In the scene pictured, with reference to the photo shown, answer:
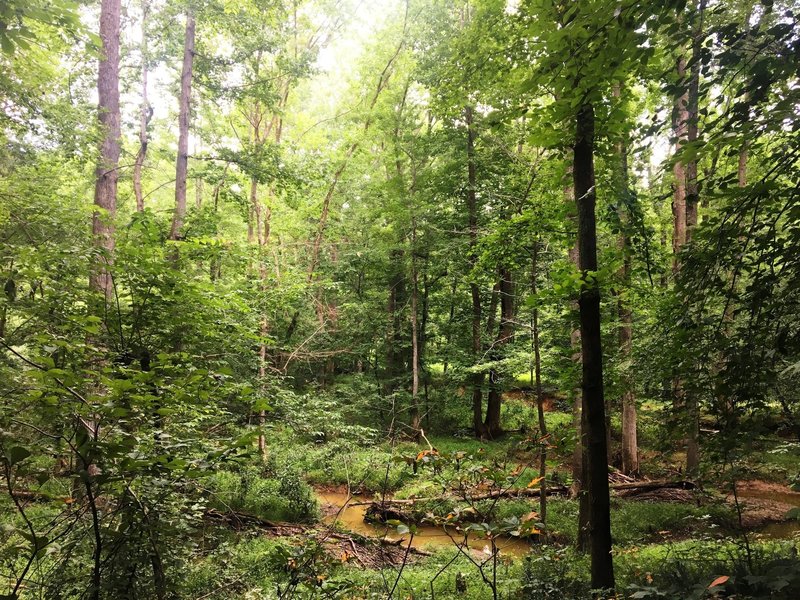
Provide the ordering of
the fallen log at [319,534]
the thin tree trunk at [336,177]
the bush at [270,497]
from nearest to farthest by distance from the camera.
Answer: the fallen log at [319,534]
the bush at [270,497]
the thin tree trunk at [336,177]

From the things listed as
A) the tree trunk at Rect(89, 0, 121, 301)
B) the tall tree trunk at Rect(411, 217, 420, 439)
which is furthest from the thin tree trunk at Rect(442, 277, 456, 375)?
the tree trunk at Rect(89, 0, 121, 301)

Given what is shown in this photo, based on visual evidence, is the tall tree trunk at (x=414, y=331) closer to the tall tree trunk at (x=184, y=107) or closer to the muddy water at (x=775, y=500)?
the tall tree trunk at (x=184, y=107)

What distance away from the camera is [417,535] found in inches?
279

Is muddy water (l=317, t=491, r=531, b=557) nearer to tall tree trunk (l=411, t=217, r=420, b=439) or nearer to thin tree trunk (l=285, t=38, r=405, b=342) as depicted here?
tall tree trunk (l=411, t=217, r=420, b=439)

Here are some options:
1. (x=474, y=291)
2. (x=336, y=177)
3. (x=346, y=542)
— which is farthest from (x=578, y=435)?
(x=336, y=177)

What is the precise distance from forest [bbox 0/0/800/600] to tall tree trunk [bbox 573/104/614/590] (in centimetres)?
3

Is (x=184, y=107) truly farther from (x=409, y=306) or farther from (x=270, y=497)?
(x=409, y=306)

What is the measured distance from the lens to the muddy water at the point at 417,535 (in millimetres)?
8242

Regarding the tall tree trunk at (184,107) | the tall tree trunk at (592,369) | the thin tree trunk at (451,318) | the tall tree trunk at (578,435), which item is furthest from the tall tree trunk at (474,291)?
the tall tree trunk at (592,369)

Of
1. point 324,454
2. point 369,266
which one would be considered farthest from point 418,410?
point 369,266

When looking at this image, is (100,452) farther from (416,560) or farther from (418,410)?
(418,410)

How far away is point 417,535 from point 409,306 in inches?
446

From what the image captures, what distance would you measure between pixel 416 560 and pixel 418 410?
8721mm

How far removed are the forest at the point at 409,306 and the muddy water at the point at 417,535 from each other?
0.44ft
